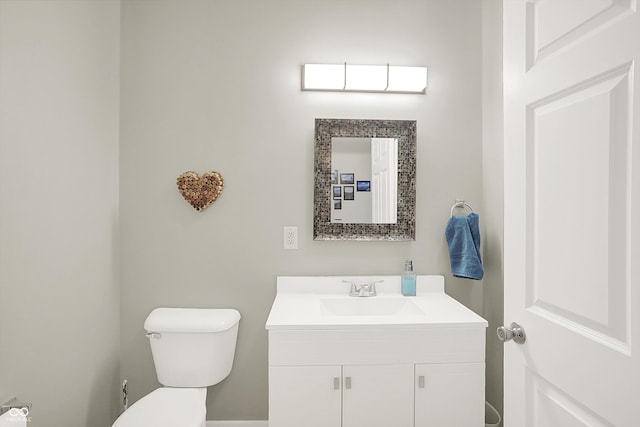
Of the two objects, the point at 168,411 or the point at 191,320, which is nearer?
the point at 168,411

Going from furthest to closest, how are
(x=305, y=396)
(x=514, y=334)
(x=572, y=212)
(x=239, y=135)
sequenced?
(x=239, y=135)
(x=305, y=396)
(x=514, y=334)
(x=572, y=212)

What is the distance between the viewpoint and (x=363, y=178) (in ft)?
6.51

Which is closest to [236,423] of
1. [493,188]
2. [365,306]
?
[365,306]

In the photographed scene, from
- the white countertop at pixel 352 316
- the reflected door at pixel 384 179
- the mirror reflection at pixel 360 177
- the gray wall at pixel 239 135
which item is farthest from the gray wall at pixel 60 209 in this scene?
the reflected door at pixel 384 179

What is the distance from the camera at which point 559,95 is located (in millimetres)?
908

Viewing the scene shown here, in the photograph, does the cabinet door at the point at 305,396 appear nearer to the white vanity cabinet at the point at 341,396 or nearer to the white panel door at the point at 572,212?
the white vanity cabinet at the point at 341,396

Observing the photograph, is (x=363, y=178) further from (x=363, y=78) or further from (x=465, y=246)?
(x=465, y=246)

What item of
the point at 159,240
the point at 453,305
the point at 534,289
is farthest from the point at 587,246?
the point at 159,240

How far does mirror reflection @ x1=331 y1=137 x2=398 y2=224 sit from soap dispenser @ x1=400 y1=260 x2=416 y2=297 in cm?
32

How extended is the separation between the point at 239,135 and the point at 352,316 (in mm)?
1130

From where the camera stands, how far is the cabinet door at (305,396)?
1.48 meters

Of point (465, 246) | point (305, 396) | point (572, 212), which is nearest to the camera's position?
point (572, 212)

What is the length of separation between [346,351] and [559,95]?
1.15m

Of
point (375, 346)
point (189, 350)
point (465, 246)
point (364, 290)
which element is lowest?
point (189, 350)
